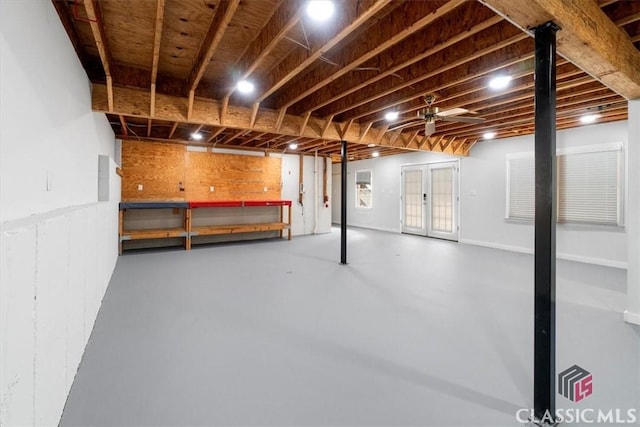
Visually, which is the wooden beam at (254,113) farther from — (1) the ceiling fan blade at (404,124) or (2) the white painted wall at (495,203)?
(2) the white painted wall at (495,203)

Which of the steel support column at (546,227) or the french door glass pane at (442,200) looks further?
the french door glass pane at (442,200)

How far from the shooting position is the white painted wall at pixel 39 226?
3.32 feet

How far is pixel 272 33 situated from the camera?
2283 millimetres

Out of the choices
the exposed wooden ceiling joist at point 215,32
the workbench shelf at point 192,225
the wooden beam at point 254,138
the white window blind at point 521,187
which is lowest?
the workbench shelf at point 192,225

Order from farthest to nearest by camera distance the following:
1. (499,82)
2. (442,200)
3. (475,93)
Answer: (442,200) < (475,93) < (499,82)

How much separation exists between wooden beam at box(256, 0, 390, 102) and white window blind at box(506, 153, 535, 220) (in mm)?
5235

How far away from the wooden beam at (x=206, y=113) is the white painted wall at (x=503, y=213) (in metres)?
3.39

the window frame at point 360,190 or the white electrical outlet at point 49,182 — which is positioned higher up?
the window frame at point 360,190

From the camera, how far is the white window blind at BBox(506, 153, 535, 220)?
19.6ft

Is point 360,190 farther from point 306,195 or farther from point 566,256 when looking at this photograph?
point 566,256

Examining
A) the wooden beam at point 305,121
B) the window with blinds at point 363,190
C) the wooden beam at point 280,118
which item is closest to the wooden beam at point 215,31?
the wooden beam at point 280,118

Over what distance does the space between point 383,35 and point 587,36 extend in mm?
1251

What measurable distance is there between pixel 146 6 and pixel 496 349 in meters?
3.69

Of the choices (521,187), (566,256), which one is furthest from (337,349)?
(521,187)
